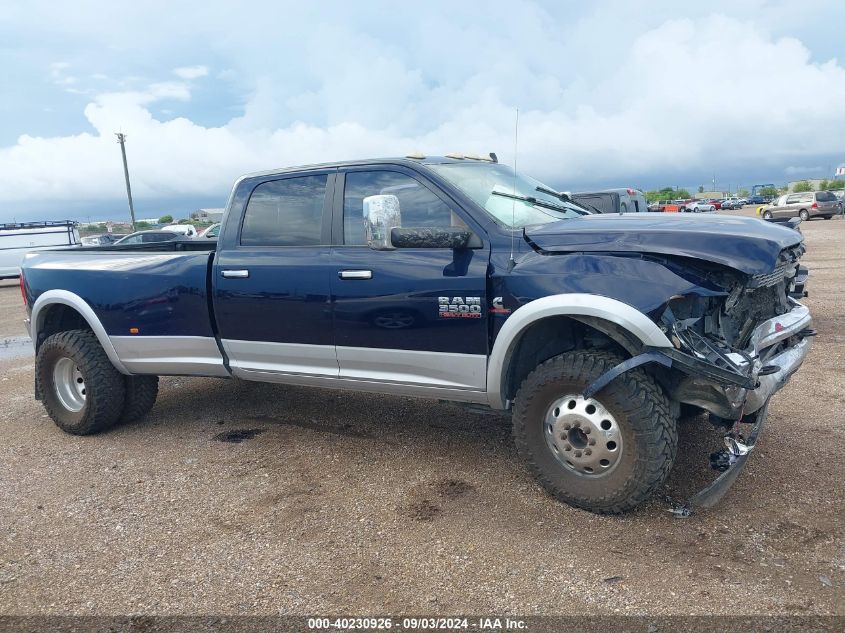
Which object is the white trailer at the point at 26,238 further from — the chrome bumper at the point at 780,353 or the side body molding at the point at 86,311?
the chrome bumper at the point at 780,353

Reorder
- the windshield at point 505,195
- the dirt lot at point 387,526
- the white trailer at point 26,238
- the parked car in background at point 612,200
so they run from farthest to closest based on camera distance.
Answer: the white trailer at point 26,238 → the parked car in background at point 612,200 → the windshield at point 505,195 → the dirt lot at point 387,526

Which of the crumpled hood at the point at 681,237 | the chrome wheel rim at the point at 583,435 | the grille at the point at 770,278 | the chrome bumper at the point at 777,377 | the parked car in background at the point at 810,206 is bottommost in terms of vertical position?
the parked car in background at the point at 810,206

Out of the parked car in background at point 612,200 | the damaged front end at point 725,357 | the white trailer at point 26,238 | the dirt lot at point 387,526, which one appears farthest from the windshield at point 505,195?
the white trailer at point 26,238

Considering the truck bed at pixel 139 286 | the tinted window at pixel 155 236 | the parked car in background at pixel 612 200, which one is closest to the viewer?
→ the truck bed at pixel 139 286

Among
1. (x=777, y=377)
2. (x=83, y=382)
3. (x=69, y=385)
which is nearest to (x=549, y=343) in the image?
(x=777, y=377)

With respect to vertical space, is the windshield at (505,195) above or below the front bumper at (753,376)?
above

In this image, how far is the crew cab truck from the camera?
3.33 meters

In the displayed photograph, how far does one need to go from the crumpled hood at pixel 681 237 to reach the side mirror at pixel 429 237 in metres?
0.37

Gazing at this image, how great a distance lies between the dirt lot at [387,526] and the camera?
2.91m

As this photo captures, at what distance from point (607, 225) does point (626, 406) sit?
3.31 ft

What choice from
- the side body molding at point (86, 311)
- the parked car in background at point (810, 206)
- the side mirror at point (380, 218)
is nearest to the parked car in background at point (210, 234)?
the side body molding at point (86, 311)

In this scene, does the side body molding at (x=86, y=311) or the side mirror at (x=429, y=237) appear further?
the side body molding at (x=86, y=311)

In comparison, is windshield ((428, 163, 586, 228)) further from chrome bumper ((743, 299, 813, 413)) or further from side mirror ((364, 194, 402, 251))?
chrome bumper ((743, 299, 813, 413))

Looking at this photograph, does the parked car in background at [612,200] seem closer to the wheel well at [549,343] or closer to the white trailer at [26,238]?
the wheel well at [549,343]
